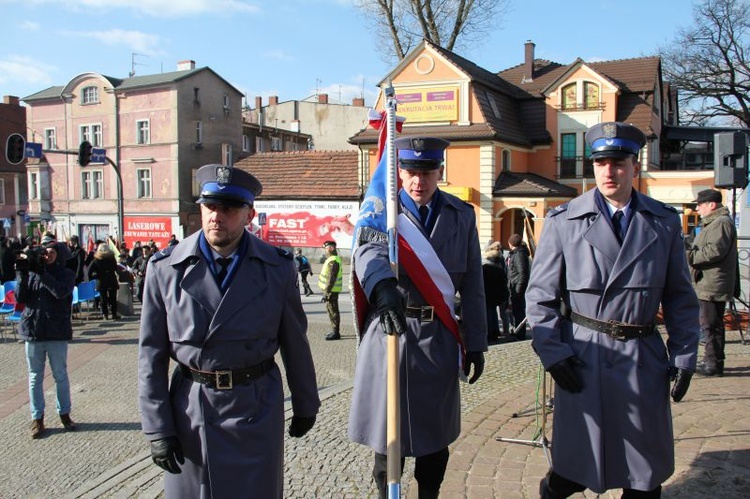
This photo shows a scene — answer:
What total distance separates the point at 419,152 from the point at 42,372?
5069 mm

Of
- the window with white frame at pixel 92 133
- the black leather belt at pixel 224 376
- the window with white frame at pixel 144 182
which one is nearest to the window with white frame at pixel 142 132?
the window with white frame at pixel 144 182

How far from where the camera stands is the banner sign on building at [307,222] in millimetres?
30344

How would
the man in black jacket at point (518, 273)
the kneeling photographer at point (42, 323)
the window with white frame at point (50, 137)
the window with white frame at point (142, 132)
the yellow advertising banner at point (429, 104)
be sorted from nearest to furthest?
1. the kneeling photographer at point (42, 323)
2. the man in black jacket at point (518, 273)
3. the yellow advertising banner at point (429, 104)
4. the window with white frame at point (142, 132)
5. the window with white frame at point (50, 137)

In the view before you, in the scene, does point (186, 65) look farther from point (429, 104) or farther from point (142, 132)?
point (429, 104)

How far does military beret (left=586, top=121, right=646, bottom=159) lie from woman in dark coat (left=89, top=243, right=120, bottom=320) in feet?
42.3

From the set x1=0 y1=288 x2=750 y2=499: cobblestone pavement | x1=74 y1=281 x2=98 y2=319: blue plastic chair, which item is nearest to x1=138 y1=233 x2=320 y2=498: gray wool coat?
x1=0 y1=288 x2=750 y2=499: cobblestone pavement

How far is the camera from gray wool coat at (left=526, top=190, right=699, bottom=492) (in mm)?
3391

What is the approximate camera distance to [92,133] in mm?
41000

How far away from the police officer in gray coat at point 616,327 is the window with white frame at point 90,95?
42058 millimetres

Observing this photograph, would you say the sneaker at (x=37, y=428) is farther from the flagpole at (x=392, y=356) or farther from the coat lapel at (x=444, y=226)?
the coat lapel at (x=444, y=226)

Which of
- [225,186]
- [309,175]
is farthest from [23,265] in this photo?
[309,175]

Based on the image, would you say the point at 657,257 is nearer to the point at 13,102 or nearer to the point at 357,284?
the point at 357,284

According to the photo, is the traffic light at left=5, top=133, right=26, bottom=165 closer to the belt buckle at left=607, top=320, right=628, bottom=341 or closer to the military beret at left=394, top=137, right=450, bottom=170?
the military beret at left=394, top=137, right=450, bottom=170

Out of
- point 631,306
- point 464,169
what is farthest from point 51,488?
point 464,169
